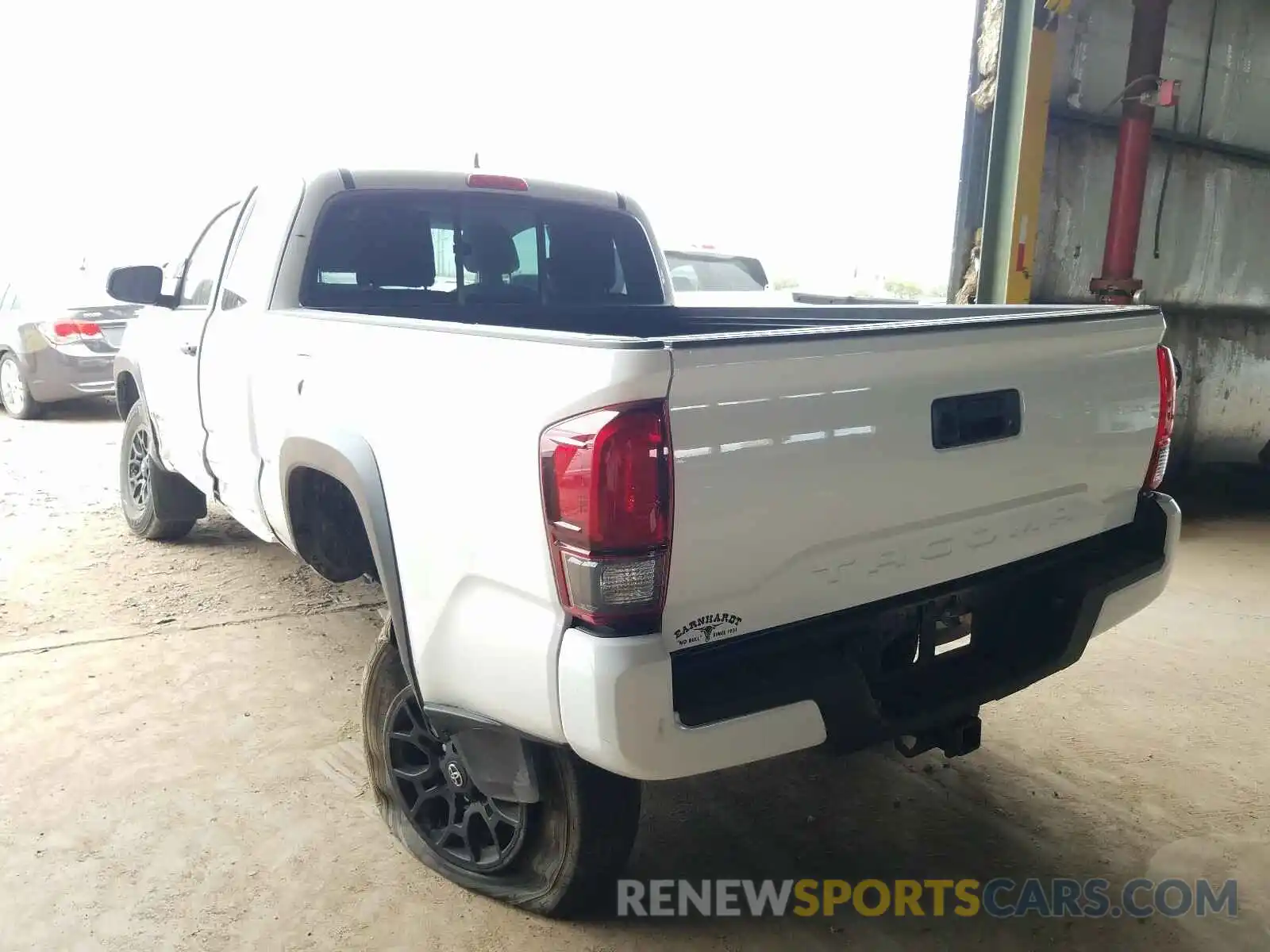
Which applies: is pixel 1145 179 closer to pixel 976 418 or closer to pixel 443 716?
pixel 976 418

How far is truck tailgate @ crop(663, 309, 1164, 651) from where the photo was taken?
1618 millimetres

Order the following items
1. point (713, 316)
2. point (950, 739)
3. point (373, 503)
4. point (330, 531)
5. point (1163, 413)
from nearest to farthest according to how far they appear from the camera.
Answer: point (373, 503) < point (950, 739) < point (1163, 413) < point (330, 531) < point (713, 316)

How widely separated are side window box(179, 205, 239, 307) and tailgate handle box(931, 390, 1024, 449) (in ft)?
9.11

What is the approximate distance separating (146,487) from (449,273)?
276 centimetres

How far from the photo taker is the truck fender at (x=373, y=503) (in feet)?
6.66

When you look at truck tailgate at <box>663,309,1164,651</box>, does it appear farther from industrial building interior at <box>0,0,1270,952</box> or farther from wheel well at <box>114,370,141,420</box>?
wheel well at <box>114,370,141,420</box>

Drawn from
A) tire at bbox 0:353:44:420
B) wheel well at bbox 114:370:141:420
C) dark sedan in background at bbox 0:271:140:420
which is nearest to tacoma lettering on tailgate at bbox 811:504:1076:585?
wheel well at bbox 114:370:141:420

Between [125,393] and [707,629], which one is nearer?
[707,629]

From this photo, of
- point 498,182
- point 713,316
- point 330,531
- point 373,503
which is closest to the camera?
point 373,503

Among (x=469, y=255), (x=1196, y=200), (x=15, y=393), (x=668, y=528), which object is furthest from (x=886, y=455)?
(x=15, y=393)

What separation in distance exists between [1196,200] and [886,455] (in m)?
6.44

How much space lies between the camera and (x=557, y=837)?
2.05 metres

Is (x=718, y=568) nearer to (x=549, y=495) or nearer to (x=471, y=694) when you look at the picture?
(x=549, y=495)

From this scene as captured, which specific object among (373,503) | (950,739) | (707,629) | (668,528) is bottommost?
(950,739)
